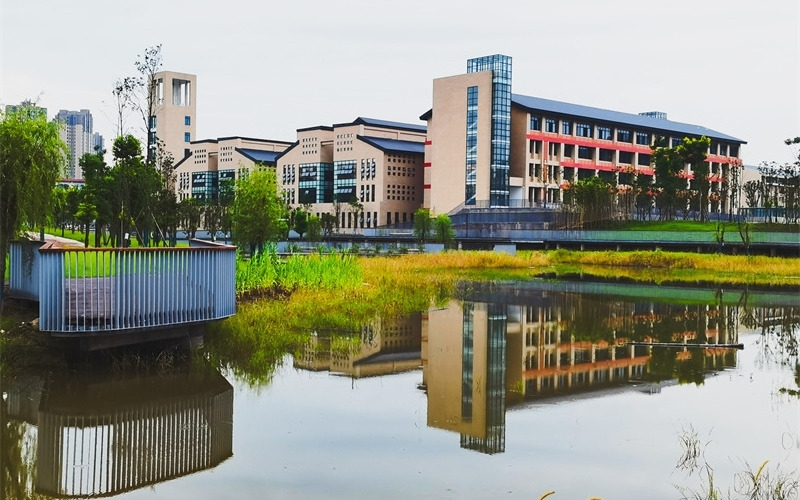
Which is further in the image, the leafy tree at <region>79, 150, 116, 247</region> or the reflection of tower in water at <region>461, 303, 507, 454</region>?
the leafy tree at <region>79, 150, 116, 247</region>

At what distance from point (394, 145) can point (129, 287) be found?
81510mm

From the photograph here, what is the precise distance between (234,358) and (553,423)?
244 inches

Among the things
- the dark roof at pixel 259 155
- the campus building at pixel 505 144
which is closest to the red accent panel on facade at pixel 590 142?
the campus building at pixel 505 144

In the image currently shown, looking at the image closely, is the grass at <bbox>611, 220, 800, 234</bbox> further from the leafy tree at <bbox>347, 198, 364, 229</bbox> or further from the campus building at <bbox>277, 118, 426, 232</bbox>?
the leafy tree at <bbox>347, 198, 364, 229</bbox>

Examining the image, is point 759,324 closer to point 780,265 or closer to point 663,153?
point 780,265

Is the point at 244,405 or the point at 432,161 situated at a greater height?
the point at 432,161

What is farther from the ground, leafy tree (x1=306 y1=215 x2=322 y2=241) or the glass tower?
the glass tower

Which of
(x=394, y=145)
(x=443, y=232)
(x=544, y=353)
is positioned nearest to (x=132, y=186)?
(x=544, y=353)

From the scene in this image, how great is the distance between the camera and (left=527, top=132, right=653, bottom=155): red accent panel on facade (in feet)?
265

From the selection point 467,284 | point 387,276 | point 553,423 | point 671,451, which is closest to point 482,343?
point 553,423

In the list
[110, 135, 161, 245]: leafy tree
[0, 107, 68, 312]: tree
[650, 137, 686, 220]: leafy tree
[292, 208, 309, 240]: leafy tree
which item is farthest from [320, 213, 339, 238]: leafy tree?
[0, 107, 68, 312]: tree

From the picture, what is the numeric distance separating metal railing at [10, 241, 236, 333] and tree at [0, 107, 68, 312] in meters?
2.45

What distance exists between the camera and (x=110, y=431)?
10352 millimetres

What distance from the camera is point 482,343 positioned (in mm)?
17984
